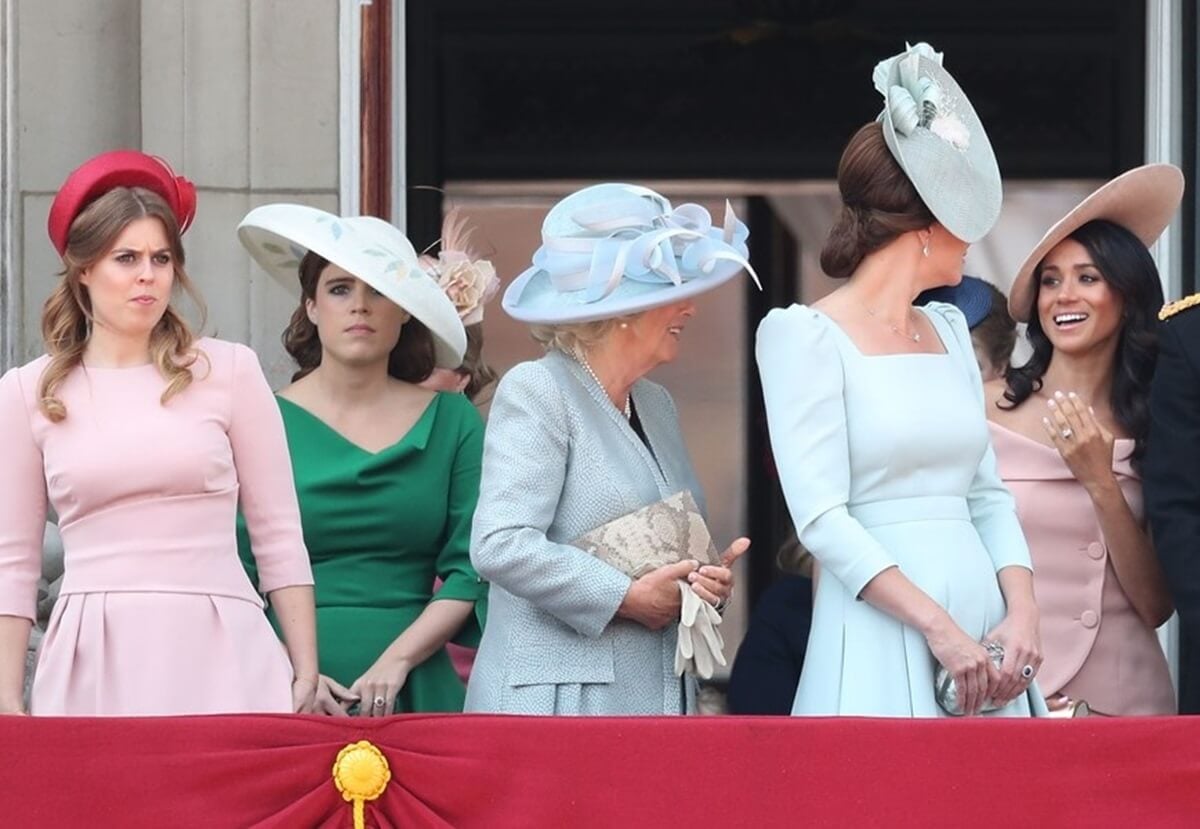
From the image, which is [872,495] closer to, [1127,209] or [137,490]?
[1127,209]

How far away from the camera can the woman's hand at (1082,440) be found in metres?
4.68

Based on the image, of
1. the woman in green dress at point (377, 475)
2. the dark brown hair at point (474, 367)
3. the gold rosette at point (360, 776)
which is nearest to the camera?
the gold rosette at point (360, 776)

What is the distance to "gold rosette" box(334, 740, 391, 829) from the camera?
12.7ft

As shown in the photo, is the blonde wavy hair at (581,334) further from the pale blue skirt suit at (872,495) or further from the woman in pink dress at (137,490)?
the woman in pink dress at (137,490)

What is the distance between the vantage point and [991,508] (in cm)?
438

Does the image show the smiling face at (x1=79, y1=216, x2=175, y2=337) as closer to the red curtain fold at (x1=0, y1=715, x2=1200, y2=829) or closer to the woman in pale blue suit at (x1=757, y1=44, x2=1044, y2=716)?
the red curtain fold at (x1=0, y1=715, x2=1200, y2=829)

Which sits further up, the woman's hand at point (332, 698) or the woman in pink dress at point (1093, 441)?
the woman in pink dress at point (1093, 441)

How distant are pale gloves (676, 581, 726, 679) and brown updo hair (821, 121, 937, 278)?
2.02 ft

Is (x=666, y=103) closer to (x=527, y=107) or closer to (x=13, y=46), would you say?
(x=527, y=107)

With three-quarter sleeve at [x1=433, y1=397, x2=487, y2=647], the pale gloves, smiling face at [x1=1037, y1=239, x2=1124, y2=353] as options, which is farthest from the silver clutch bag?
three-quarter sleeve at [x1=433, y1=397, x2=487, y2=647]

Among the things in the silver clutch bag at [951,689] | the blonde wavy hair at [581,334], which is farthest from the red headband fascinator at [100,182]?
the silver clutch bag at [951,689]

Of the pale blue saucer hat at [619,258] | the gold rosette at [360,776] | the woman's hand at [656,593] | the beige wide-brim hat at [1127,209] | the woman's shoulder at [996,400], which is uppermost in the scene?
the beige wide-brim hat at [1127,209]

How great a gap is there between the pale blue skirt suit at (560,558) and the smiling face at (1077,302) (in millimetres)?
958

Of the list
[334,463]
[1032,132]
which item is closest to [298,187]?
[334,463]
